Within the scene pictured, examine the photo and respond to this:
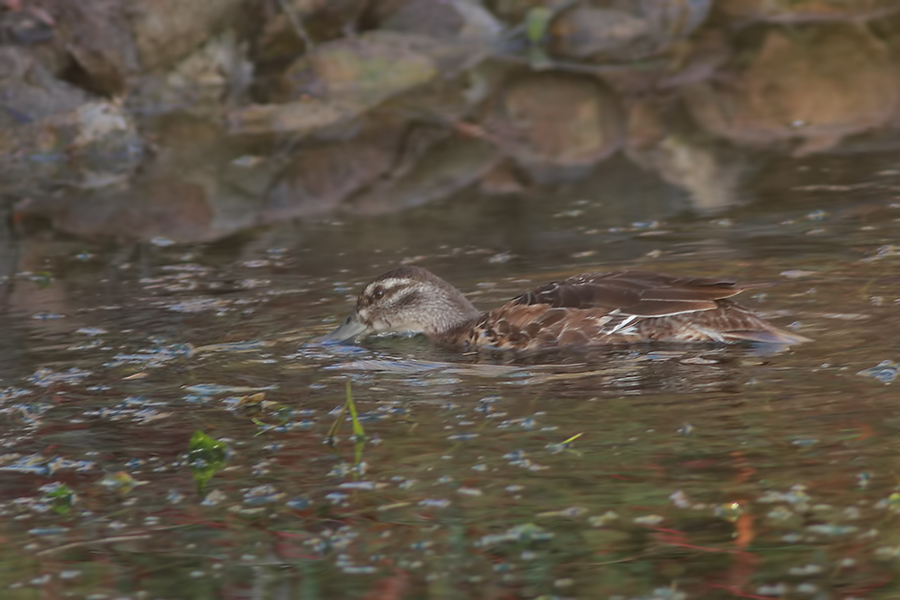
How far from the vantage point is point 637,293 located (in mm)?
8070

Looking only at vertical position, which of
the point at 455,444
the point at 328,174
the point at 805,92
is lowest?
the point at 455,444

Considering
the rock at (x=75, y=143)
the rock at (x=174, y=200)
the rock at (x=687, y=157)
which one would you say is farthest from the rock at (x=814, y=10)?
the rock at (x=75, y=143)

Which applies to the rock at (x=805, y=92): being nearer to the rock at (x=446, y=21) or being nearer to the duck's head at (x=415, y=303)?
the rock at (x=446, y=21)

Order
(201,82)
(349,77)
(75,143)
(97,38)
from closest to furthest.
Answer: (75,143) < (97,38) < (349,77) < (201,82)

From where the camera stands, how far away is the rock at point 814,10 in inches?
779

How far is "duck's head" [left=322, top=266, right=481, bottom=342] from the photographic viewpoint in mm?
8977

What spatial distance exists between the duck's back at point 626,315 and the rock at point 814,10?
41.2 ft

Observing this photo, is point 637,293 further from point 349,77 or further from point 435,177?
point 349,77

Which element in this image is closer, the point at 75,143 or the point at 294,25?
the point at 75,143

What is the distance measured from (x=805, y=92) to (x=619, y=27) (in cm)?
484

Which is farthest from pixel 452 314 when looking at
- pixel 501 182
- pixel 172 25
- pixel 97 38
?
pixel 172 25

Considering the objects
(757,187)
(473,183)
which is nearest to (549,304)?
(757,187)

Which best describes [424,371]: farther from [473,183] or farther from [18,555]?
[473,183]

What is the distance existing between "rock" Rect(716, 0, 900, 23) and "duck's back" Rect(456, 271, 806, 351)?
41.2ft
